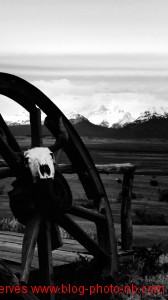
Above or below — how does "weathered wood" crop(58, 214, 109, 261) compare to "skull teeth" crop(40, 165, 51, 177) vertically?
below

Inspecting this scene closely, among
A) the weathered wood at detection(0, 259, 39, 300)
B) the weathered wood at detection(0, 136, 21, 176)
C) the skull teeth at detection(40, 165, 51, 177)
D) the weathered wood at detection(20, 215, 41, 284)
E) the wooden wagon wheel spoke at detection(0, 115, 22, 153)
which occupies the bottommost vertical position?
the weathered wood at detection(0, 259, 39, 300)

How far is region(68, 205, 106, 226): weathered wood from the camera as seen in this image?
16.9 feet

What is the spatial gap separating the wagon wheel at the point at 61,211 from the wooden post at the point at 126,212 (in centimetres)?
101

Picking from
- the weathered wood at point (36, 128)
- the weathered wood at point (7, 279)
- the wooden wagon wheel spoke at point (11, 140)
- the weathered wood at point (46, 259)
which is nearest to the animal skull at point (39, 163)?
the weathered wood at point (36, 128)

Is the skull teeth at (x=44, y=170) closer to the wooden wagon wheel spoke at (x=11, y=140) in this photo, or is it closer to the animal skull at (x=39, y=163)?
the animal skull at (x=39, y=163)

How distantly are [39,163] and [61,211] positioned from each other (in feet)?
1.46

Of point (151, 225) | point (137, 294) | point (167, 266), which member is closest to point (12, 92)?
point (137, 294)

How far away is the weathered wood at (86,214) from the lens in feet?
16.9

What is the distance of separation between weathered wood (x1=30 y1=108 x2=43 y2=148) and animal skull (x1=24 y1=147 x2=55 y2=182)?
22 cm

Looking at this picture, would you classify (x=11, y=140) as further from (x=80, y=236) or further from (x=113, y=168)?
(x=113, y=168)

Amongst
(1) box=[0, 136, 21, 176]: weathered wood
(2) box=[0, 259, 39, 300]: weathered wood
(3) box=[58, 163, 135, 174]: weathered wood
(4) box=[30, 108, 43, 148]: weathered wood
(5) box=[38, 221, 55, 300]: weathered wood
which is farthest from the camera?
(3) box=[58, 163, 135, 174]: weathered wood

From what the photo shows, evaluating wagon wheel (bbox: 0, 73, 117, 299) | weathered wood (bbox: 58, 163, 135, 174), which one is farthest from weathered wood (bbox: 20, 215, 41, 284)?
weathered wood (bbox: 58, 163, 135, 174)

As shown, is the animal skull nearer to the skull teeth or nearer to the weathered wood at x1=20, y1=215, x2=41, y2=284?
the skull teeth

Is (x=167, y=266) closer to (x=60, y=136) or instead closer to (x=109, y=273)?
(x=109, y=273)
